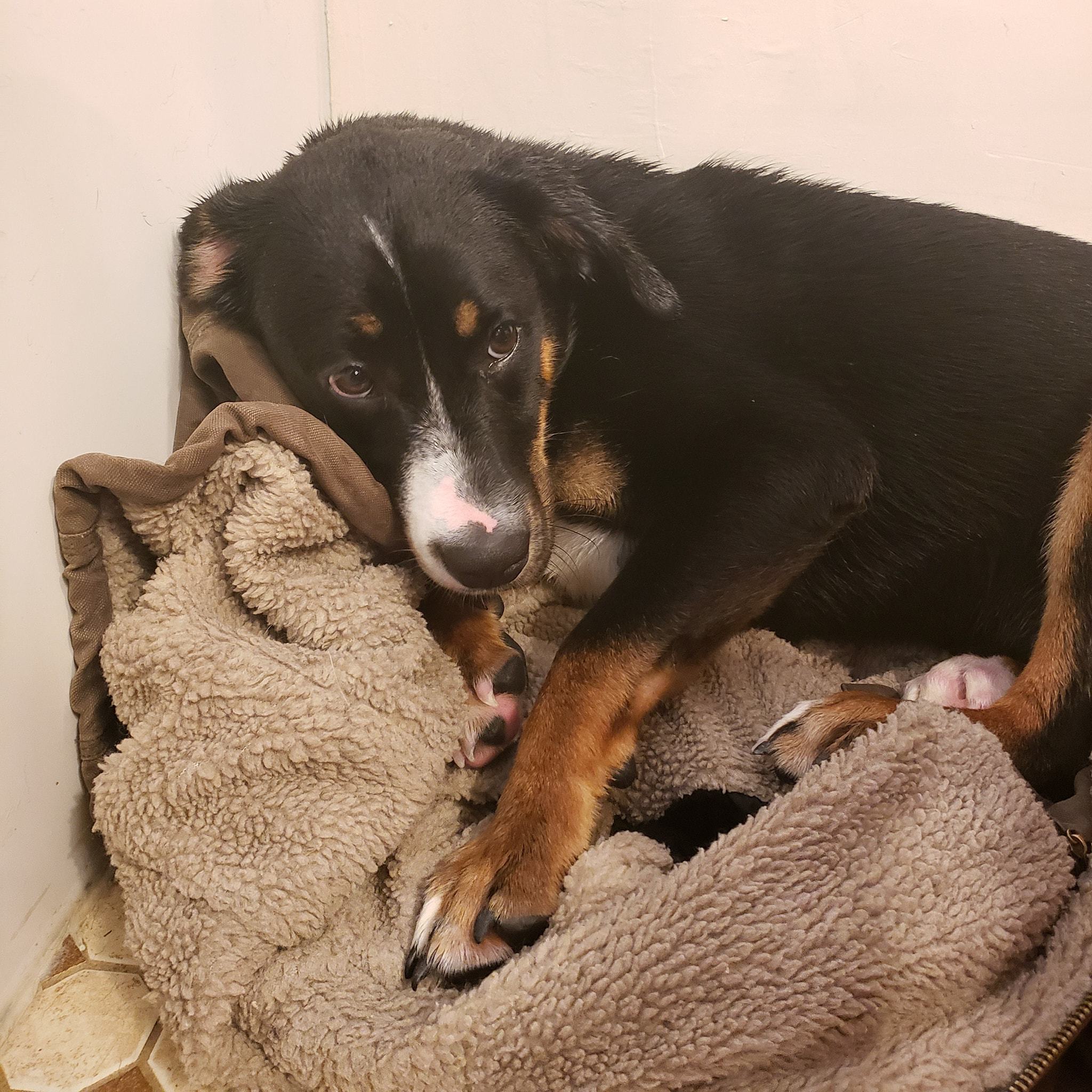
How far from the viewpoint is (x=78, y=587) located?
53.5 inches

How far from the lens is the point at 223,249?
1.65 meters

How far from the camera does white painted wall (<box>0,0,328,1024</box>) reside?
1.20 metres

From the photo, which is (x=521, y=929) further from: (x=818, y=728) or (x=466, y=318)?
(x=466, y=318)

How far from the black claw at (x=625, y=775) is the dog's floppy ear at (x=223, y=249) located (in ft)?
3.88

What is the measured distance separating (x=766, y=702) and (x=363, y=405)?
102 cm

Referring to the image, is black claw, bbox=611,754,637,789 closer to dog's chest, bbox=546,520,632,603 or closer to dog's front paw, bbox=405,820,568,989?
dog's front paw, bbox=405,820,568,989

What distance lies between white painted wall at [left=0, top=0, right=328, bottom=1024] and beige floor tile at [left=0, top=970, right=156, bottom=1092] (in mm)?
50

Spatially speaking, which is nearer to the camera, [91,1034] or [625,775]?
[91,1034]

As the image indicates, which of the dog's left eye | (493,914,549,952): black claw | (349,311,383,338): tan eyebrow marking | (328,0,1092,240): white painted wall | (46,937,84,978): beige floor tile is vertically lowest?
(46,937,84,978): beige floor tile

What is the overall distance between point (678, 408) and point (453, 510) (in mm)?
534

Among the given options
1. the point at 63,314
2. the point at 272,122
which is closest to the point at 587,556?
the point at 63,314

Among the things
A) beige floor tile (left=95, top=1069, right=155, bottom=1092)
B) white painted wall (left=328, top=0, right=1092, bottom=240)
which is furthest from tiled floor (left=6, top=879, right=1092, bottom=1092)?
white painted wall (left=328, top=0, right=1092, bottom=240)

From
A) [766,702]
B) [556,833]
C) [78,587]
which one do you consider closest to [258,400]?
[78,587]

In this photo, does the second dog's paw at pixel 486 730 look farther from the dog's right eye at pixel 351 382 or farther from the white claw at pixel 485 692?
the dog's right eye at pixel 351 382
